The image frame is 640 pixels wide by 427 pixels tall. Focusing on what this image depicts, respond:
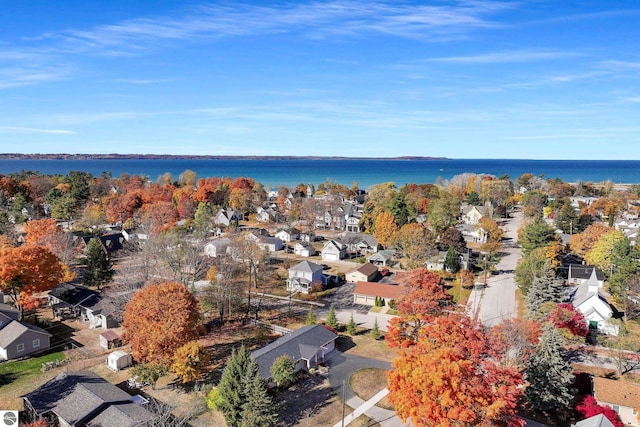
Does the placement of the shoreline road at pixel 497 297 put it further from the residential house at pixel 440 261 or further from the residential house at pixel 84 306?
the residential house at pixel 84 306

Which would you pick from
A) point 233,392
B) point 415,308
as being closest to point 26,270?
point 233,392

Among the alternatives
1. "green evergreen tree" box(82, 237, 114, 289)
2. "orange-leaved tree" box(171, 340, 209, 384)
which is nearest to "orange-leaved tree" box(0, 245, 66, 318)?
"green evergreen tree" box(82, 237, 114, 289)

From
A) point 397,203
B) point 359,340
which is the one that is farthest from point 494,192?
point 359,340

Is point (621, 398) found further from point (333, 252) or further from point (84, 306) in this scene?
point (84, 306)

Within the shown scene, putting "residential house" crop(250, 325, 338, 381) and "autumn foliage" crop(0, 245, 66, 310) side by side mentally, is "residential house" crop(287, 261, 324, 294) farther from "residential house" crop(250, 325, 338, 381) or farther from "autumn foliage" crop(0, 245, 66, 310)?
"autumn foliage" crop(0, 245, 66, 310)

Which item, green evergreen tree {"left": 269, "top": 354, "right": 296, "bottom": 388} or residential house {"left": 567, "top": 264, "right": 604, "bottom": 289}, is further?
residential house {"left": 567, "top": 264, "right": 604, "bottom": 289}

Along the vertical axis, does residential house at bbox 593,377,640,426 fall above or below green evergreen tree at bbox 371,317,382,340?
above

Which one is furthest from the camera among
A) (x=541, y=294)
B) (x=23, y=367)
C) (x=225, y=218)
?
(x=225, y=218)

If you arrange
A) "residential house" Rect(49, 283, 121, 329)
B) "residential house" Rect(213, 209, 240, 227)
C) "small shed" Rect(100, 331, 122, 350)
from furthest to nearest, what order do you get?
"residential house" Rect(213, 209, 240, 227), "residential house" Rect(49, 283, 121, 329), "small shed" Rect(100, 331, 122, 350)
